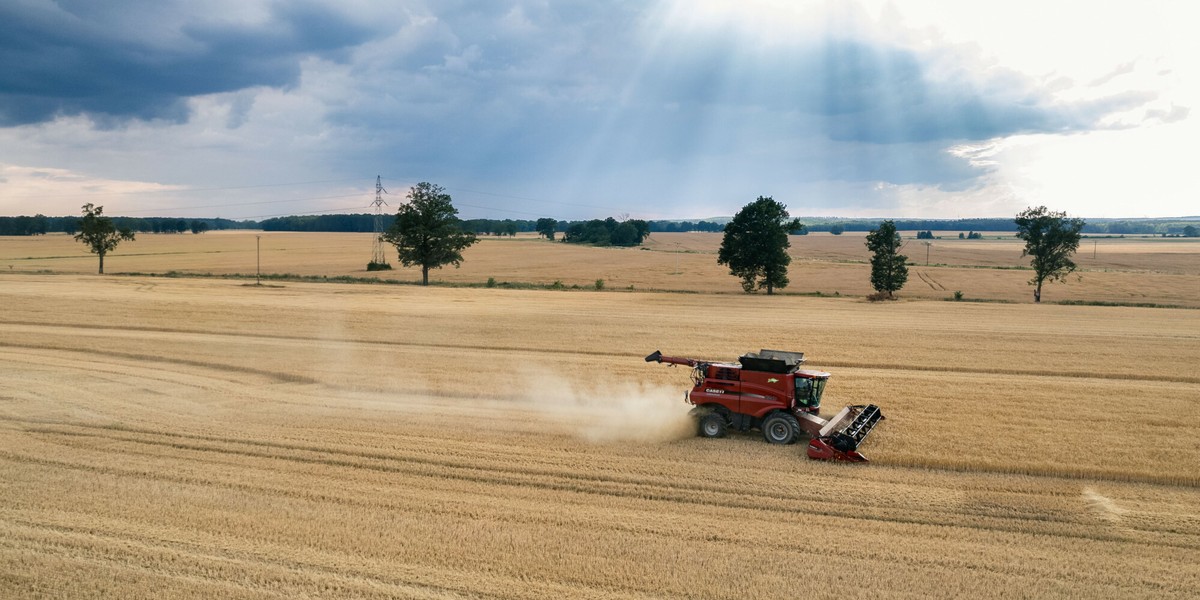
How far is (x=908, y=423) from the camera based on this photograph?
18812 mm

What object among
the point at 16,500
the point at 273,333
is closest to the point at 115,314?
the point at 273,333

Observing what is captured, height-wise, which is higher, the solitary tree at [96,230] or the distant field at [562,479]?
the solitary tree at [96,230]

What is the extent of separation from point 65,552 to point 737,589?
9676 millimetres

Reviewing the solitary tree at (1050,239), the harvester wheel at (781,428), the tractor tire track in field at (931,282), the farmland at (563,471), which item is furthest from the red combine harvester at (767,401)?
the tractor tire track in field at (931,282)

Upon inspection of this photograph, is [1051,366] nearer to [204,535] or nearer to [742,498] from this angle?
[742,498]

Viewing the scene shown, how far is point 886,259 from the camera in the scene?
184 ft

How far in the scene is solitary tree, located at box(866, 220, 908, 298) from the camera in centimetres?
5575

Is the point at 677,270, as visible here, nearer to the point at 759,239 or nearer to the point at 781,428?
the point at 759,239

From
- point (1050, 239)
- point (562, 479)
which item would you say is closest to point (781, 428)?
point (562, 479)

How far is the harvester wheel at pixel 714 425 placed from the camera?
55.8ft

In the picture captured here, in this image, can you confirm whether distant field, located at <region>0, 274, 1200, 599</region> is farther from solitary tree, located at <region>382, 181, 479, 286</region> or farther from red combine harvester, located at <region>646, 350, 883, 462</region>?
solitary tree, located at <region>382, 181, 479, 286</region>

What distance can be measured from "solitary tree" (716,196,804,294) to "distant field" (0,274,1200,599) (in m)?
28.9

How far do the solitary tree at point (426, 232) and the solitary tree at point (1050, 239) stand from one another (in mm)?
45055

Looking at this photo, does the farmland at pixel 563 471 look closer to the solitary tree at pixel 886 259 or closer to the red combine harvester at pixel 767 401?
the red combine harvester at pixel 767 401
